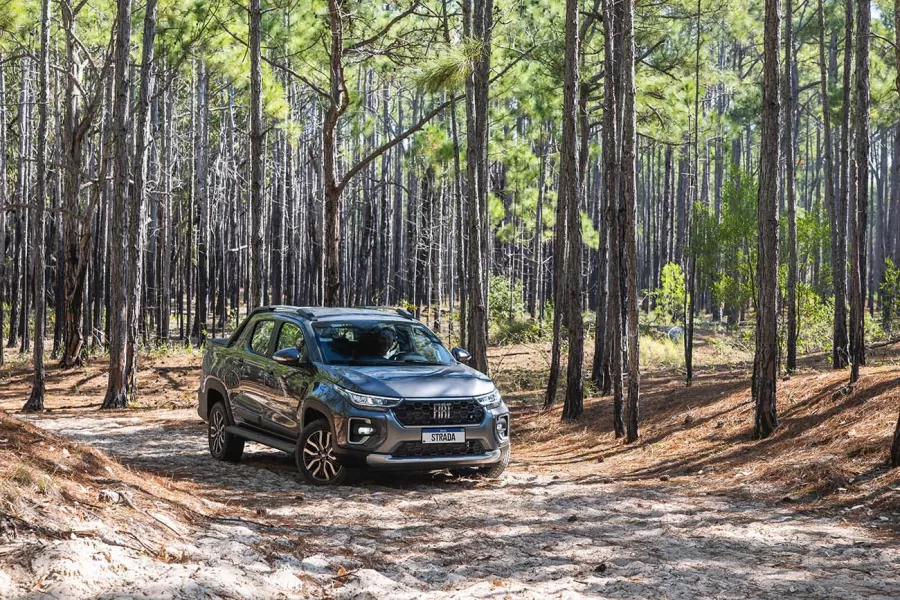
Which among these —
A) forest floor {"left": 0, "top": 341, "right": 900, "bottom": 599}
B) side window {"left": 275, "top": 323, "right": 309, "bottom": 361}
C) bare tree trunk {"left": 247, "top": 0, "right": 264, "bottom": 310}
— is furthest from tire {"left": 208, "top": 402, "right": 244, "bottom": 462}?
bare tree trunk {"left": 247, "top": 0, "right": 264, "bottom": 310}

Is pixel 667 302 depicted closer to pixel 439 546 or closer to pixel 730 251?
pixel 730 251

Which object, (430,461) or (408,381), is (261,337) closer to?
(408,381)

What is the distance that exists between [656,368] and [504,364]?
4.01 metres

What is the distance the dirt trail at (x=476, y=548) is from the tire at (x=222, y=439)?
678mm

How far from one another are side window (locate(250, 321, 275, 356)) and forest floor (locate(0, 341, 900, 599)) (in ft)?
4.16

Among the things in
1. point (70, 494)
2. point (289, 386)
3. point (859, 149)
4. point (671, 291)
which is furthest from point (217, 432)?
point (671, 291)

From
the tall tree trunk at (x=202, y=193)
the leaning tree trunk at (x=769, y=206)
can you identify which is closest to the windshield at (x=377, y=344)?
the leaning tree trunk at (x=769, y=206)

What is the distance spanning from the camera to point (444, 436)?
870cm

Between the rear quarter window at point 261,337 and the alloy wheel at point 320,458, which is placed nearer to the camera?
the alloy wheel at point 320,458

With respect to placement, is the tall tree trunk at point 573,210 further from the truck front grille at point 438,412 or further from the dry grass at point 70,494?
the dry grass at point 70,494

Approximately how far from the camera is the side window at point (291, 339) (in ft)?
31.9

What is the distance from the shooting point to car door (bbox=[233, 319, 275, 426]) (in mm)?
9961

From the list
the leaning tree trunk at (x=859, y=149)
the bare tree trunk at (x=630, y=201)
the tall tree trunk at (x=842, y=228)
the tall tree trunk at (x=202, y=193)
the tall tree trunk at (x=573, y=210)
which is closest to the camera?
the bare tree trunk at (x=630, y=201)

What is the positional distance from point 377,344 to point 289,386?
3.26ft
